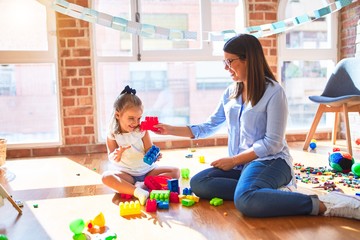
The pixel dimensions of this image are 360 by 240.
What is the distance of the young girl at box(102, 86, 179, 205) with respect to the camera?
1929 millimetres

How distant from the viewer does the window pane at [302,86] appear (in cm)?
363

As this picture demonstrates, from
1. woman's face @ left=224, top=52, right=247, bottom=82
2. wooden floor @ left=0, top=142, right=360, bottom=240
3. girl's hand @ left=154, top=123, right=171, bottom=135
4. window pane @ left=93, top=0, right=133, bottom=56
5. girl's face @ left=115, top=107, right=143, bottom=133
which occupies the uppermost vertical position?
window pane @ left=93, top=0, right=133, bottom=56

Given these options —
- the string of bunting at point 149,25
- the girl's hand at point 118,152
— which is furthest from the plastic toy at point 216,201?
the string of bunting at point 149,25

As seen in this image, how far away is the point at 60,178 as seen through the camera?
231 cm

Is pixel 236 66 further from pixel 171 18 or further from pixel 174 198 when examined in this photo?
pixel 171 18

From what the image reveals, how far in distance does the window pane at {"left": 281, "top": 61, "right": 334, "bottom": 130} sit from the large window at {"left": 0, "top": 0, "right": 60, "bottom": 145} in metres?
2.19

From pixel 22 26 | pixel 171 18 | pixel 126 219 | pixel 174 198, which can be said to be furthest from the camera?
pixel 171 18

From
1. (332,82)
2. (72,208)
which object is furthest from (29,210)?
(332,82)

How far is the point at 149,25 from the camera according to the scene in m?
2.84

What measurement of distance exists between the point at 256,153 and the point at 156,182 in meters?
0.58

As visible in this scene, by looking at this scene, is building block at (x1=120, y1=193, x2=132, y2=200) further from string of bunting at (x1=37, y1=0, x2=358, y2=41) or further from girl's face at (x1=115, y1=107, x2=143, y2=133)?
string of bunting at (x1=37, y1=0, x2=358, y2=41)

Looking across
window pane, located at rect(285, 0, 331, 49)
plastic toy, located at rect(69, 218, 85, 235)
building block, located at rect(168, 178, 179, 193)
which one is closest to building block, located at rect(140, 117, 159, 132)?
building block, located at rect(168, 178, 179, 193)

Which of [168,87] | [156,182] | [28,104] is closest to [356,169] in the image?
[156,182]

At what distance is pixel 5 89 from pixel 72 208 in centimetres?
195
